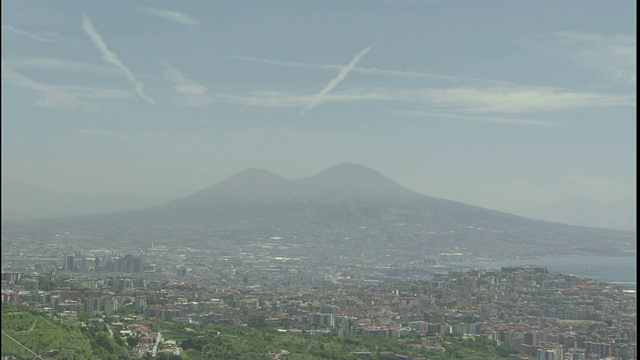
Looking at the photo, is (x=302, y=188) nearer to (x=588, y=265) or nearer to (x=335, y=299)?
(x=335, y=299)

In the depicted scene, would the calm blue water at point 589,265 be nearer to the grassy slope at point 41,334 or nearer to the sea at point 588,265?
the sea at point 588,265

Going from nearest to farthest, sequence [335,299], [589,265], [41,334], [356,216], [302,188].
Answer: [41,334]
[335,299]
[589,265]
[302,188]
[356,216]

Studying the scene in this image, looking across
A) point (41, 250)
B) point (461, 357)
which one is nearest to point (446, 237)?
point (461, 357)

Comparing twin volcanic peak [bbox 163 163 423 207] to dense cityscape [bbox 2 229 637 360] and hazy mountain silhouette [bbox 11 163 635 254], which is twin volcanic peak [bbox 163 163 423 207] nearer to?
hazy mountain silhouette [bbox 11 163 635 254]

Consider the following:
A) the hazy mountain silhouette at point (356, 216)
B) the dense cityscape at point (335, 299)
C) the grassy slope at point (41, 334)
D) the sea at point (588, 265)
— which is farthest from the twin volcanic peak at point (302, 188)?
the grassy slope at point (41, 334)

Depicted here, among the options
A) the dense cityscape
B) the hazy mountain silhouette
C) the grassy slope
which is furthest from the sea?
the grassy slope

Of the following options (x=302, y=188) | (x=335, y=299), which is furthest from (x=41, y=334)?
(x=302, y=188)

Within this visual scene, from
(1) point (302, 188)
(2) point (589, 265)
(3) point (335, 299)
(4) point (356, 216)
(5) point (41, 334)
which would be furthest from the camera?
(4) point (356, 216)
